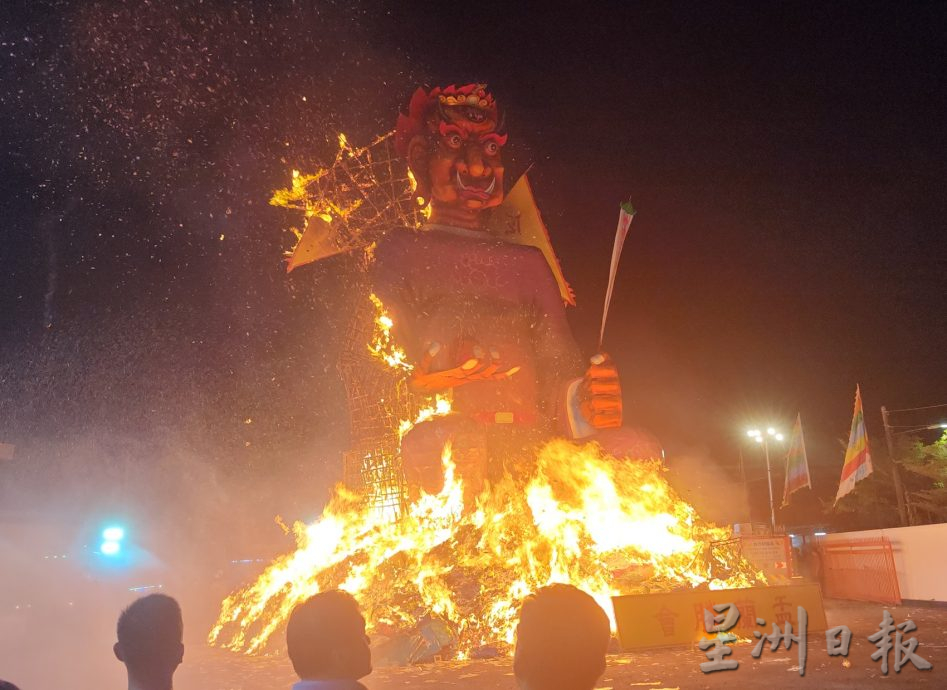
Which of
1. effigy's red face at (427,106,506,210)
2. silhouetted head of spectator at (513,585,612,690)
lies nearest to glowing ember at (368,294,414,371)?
effigy's red face at (427,106,506,210)

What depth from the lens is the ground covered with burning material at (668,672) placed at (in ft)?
22.5

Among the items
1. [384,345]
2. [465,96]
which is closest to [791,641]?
[384,345]

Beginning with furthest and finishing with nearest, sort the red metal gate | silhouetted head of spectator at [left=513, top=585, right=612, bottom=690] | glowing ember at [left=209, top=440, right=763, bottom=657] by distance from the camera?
the red metal gate, glowing ember at [left=209, top=440, right=763, bottom=657], silhouetted head of spectator at [left=513, top=585, right=612, bottom=690]

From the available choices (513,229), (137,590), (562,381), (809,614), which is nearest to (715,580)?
(809,614)

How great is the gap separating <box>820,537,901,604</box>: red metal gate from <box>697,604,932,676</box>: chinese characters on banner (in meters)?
5.90

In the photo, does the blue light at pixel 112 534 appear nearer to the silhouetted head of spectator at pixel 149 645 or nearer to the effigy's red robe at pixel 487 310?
the effigy's red robe at pixel 487 310

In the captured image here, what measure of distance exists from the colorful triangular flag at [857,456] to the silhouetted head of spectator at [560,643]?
597 inches

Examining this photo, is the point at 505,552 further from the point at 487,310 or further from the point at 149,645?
the point at 149,645

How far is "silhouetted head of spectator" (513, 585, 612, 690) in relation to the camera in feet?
7.56

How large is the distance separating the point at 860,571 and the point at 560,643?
1635 centimetres

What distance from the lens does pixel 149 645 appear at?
3.05m

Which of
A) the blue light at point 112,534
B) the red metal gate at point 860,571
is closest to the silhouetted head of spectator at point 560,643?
the red metal gate at point 860,571

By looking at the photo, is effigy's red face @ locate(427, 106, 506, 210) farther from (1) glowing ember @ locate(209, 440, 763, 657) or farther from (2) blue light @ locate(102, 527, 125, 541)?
(2) blue light @ locate(102, 527, 125, 541)

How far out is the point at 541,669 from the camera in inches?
90.7
